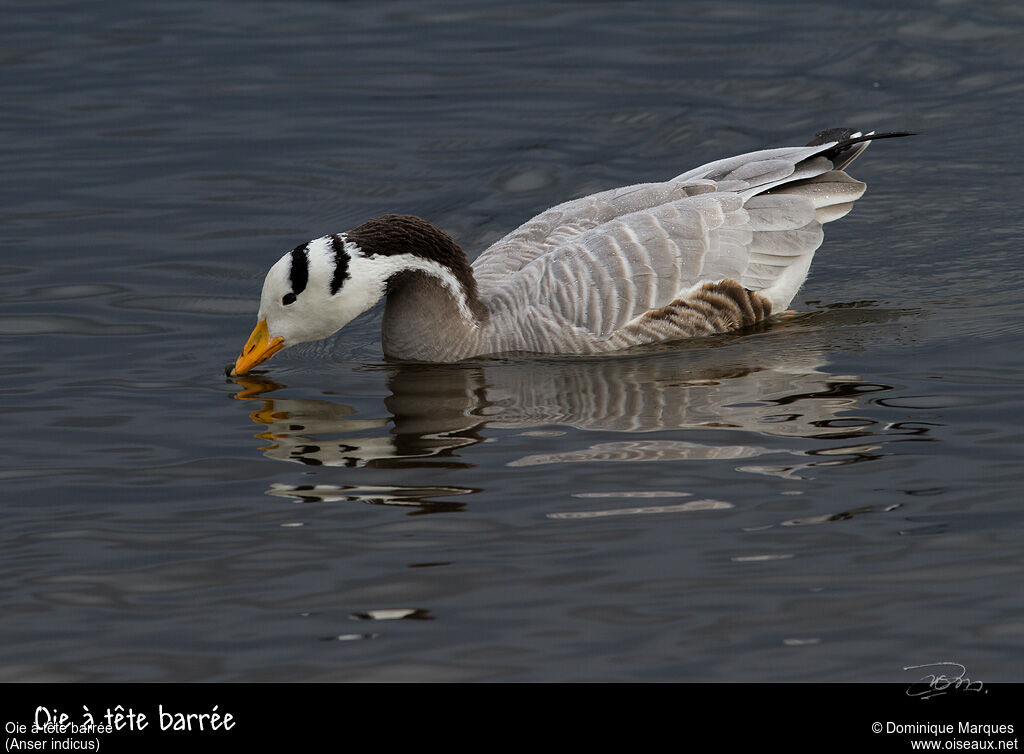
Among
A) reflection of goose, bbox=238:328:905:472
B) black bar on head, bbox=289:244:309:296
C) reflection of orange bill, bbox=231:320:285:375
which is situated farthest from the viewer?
reflection of orange bill, bbox=231:320:285:375

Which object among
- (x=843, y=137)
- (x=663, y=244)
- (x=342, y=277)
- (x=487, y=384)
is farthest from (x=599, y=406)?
(x=843, y=137)

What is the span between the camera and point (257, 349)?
36.5 ft

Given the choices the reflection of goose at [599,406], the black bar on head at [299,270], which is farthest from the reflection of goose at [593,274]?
the reflection of goose at [599,406]

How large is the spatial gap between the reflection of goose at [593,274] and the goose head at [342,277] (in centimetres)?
1

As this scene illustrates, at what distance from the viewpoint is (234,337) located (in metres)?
12.3

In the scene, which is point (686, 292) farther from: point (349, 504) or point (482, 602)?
point (482, 602)

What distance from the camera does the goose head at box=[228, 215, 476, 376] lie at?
10953mm

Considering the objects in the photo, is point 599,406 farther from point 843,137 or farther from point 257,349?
point 843,137

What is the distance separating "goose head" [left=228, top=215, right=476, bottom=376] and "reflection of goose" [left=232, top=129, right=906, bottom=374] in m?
0.01

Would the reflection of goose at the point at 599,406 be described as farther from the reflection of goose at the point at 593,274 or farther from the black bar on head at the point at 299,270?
the black bar on head at the point at 299,270

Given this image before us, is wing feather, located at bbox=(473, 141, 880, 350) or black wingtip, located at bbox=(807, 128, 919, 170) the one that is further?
black wingtip, located at bbox=(807, 128, 919, 170)

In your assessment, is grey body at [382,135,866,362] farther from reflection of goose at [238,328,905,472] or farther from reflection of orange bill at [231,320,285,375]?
reflection of orange bill at [231,320,285,375]

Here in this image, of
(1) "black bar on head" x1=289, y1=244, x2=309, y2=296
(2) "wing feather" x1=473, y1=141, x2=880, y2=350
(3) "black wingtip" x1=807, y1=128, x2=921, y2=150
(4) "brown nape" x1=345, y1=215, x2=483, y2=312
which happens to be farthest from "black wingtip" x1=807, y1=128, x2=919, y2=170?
(1) "black bar on head" x1=289, y1=244, x2=309, y2=296

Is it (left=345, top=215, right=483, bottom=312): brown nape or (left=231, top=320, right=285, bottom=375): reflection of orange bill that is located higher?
(left=345, top=215, right=483, bottom=312): brown nape
